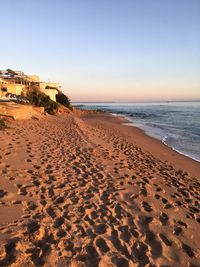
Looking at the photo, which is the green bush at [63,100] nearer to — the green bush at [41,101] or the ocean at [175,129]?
the ocean at [175,129]

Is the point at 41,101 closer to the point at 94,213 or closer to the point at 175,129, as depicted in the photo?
the point at 175,129

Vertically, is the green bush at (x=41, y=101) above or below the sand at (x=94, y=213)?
above

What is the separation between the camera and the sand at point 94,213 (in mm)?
3928

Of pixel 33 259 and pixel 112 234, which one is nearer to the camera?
pixel 33 259

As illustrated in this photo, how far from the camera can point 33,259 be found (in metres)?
3.65

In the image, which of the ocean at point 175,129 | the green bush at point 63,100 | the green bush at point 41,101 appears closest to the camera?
the ocean at point 175,129

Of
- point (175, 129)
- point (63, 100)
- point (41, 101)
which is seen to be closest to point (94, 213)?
point (175, 129)

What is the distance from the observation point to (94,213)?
5.25 metres

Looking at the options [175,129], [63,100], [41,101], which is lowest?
[175,129]

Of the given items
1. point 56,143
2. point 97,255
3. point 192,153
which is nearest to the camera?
point 97,255

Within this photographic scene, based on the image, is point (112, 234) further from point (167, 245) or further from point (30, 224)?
point (30, 224)

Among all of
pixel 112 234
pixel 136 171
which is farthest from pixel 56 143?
pixel 112 234

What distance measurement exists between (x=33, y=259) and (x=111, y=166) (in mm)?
5556

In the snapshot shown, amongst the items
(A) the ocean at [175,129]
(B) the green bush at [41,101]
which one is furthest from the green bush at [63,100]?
(B) the green bush at [41,101]
